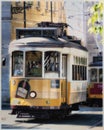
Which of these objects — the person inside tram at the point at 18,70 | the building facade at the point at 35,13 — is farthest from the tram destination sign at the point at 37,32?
the building facade at the point at 35,13

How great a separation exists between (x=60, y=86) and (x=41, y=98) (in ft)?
2.09

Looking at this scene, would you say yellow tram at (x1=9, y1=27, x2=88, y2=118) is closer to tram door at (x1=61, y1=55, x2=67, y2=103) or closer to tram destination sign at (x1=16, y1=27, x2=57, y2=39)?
tram door at (x1=61, y1=55, x2=67, y2=103)

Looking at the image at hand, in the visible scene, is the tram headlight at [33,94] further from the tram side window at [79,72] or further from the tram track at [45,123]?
the tram side window at [79,72]

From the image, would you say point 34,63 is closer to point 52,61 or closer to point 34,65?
point 34,65

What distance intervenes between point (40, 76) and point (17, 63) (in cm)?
79

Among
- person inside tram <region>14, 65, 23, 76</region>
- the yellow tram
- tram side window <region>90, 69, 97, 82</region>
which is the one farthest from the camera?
tram side window <region>90, 69, 97, 82</region>

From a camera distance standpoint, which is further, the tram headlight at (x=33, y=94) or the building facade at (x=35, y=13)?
the building facade at (x=35, y=13)

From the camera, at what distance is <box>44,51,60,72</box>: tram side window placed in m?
15.0

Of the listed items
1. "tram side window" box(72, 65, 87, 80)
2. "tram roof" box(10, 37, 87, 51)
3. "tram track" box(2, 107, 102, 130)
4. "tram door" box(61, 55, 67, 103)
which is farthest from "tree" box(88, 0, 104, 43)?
"tram side window" box(72, 65, 87, 80)

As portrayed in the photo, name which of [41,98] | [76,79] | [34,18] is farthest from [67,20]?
[41,98]

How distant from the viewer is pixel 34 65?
15.0 m

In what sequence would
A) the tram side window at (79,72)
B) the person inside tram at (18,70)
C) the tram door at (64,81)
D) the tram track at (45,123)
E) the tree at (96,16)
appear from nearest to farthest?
1. the tree at (96,16)
2. the tram track at (45,123)
3. the person inside tram at (18,70)
4. the tram door at (64,81)
5. the tram side window at (79,72)

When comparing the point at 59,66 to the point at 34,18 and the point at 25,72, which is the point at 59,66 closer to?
the point at 25,72

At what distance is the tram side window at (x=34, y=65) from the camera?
14.9 metres
